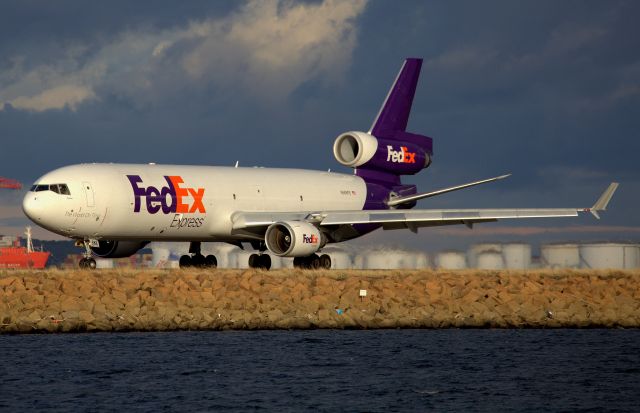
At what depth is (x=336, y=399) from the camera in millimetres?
28453

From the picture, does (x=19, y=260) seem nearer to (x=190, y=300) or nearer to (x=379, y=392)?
(x=190, y=300)

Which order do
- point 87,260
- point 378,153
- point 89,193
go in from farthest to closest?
point 378,153
point 87,260
point 89,193

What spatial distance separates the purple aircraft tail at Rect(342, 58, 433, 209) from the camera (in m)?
60.9

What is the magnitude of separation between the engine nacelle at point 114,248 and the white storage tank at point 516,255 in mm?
15994

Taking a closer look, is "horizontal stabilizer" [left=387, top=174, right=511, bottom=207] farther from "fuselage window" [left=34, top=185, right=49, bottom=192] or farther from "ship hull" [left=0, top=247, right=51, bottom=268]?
"ship hull" [left=0, top=247, right=51, bottom=268]

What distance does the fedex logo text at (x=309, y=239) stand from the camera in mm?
51250

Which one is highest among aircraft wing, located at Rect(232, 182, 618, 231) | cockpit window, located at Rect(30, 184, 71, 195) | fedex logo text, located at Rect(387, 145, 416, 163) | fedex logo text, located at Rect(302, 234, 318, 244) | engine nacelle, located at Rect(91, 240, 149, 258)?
fedex logo text, located at Rect(387, 145, 416, 163)

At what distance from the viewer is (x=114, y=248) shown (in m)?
53.9

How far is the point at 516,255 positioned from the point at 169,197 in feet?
53.3

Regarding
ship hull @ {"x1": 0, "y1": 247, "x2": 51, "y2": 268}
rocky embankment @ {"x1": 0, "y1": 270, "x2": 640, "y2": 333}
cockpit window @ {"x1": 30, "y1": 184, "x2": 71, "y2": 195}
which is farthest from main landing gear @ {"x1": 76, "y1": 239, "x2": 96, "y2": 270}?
ship hull @ {"x1": 0, "y1": 247, "x2": 51, "y2": 268}

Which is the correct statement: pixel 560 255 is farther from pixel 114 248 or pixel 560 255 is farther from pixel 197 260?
pixel 114 248

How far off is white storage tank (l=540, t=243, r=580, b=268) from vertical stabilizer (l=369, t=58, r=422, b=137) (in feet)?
36.0

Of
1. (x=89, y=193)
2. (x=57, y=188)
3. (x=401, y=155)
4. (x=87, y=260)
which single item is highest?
(x=401, y=155)

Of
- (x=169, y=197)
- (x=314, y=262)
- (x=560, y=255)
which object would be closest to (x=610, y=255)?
(x=560, y=255)
